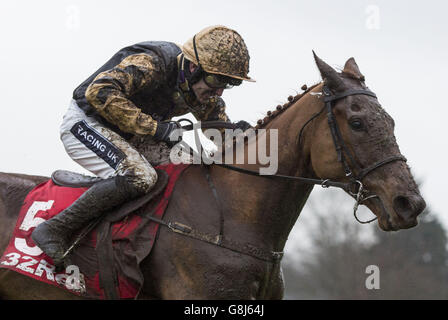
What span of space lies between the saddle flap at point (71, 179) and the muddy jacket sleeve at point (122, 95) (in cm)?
64

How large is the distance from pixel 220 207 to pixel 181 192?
419mm

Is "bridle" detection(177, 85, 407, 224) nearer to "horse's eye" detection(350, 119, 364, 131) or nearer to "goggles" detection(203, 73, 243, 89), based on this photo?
"horse's eye" detection(350, 119, 364, 131)

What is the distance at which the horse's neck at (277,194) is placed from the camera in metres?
4.88

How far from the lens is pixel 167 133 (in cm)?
516

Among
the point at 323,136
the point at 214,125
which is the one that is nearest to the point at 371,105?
the point at 323,136

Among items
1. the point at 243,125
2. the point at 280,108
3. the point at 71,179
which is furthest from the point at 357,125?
the point at 71,179

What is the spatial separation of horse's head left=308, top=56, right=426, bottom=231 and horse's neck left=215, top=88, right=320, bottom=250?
0.16 m

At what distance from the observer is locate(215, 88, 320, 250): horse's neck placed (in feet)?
16.0

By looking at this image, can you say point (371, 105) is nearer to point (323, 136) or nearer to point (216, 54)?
point (323, 136)

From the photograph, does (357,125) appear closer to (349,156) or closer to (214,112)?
(349,156)

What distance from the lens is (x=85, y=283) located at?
4949mm

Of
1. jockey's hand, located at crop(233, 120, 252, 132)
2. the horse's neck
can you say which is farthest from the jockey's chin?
the horse's neck

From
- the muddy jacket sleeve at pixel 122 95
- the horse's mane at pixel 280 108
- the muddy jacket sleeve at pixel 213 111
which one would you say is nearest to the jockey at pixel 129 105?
the muddy jacket sleeve at pixel 122 95

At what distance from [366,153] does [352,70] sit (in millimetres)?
934
